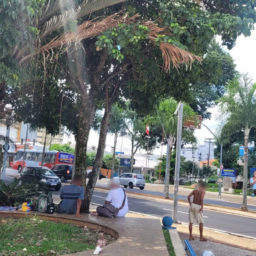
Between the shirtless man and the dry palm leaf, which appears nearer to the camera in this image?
the dry palm leaf

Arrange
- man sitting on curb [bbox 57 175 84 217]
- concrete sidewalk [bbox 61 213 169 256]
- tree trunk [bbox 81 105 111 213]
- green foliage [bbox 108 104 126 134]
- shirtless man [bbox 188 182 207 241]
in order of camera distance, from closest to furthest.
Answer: concrete sidewalk [bbox 61 213 169 256] < man sitting on curb [bbox 57 175 84 217] < shirtless man [bbox 188 182 207 241] < tree trunk [bbox 81 105 111 213] < green foliage [bbox 108 104 126 134]

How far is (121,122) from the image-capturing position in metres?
42.8

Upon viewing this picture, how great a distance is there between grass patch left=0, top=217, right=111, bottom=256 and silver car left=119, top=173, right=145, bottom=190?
28.3 m

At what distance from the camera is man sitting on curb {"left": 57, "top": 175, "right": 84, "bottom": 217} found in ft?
Result: 29.4

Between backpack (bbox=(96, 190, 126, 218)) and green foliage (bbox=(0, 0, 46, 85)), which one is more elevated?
green foliage (bbox=(0, 0, 46, 85))

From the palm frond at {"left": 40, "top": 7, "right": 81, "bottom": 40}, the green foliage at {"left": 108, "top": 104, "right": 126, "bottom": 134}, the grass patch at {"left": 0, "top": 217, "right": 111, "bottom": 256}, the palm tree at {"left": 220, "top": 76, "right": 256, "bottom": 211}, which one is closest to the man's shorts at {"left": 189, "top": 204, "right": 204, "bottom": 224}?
the grass patch at {"left": 0, "top": 217, "right": 111, "bottom": 256}

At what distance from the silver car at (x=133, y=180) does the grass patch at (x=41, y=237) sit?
93.0 ft

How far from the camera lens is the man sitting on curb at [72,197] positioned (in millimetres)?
8961

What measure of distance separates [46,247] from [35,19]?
435 cm

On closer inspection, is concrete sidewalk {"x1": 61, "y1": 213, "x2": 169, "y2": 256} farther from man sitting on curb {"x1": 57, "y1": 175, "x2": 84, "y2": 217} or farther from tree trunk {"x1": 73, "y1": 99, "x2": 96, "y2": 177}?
tree trunk {"x1": 73, "y1": 99, "x2": 96, "y2": 177}

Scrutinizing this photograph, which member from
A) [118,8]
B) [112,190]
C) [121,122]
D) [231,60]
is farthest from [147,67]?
[231,60]

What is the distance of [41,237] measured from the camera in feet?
22.6

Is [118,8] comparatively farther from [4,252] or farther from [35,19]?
[4,252]

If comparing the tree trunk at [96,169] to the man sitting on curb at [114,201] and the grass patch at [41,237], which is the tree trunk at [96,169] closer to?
the man sitting on curb at [114,201]
